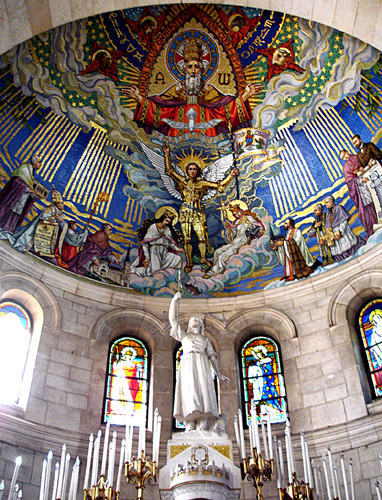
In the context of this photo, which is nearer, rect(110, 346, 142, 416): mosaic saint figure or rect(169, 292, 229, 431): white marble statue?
rect(169, 292, 229, 431): white marble statue

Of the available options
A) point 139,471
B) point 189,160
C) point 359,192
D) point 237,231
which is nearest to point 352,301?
point 359,192

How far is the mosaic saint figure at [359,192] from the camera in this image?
41.4 feet

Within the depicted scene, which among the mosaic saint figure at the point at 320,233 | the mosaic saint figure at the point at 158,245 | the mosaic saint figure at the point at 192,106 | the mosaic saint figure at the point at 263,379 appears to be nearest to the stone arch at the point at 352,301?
the mosaic saint figure at the point at 320,233

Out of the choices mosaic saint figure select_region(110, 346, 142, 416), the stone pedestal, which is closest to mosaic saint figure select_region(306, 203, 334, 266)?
mosaic saint figure select_region(110, 346, 142, 416)

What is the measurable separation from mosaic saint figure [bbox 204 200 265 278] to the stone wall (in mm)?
1137

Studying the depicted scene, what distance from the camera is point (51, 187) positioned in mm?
13336

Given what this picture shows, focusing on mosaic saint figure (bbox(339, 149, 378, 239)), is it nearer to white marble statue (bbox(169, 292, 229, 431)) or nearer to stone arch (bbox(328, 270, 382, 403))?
stone arch (bbox(328, 270, 382, 403))

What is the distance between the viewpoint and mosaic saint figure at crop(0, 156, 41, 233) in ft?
40.3

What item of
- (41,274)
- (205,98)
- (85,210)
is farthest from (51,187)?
Answer: (205,98)

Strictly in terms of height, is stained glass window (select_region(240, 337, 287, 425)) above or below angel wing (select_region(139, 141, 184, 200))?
below

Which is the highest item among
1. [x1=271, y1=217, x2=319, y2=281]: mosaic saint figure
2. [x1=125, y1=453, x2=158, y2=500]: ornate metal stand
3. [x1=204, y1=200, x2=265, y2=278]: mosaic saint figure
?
[x1=204, y1=200, x2=265, y2=278]: mosaic saint figure

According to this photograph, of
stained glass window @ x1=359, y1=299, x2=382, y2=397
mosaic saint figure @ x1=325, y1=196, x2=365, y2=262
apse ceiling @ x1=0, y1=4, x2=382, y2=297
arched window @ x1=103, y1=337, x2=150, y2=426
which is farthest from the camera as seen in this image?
mosaic saint figure @ x1=325, y1=196, x2=365, y2=262

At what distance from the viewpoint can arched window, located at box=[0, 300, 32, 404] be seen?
437 inches

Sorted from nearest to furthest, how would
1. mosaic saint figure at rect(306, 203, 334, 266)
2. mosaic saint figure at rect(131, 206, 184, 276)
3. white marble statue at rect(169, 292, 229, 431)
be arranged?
white marble statue at rect(169, 292, 229, 431) < mosaic saint figure at rect(306, 203, 334, 266) < mosaic saint figure at rect(131, 206, 184, 276)
